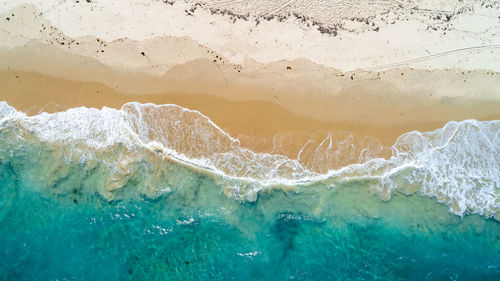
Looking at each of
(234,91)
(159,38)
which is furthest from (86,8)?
(234,91)

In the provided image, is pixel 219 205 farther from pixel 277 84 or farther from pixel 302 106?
pixel 277 84

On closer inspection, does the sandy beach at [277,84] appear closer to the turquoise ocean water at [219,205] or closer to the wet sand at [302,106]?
the wet sand at [302,106]

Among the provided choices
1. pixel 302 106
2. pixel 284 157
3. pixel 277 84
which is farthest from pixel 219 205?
pixel 277 84

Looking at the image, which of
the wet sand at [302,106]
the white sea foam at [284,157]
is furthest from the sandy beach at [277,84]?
the white sea foam at [284,157]

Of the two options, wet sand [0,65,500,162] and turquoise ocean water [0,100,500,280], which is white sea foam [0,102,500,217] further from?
wet sand [0,65,500,162]


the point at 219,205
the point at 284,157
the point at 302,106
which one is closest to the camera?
the point at 219,205

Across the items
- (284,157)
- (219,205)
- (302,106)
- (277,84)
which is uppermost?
(277,84)
